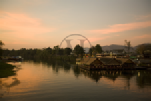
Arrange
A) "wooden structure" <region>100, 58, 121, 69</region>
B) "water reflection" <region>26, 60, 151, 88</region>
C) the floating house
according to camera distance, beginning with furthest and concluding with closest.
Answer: "wooden structure" <region>100, 58, 121, 69</region>
the floating house
"water reflection" <region>26, 60, 151, 88</region>

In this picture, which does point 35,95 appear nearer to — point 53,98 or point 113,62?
point 53,98

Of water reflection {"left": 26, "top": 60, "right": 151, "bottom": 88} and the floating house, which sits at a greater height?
the floating house

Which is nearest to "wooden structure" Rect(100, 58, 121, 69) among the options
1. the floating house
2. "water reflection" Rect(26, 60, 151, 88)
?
the floating house

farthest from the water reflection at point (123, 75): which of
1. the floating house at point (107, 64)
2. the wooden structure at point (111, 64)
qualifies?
the wooden structure at point (111, 64)

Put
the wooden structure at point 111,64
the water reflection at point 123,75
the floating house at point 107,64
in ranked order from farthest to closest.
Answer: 1. the wooden structure at point 111,64
2. the floating house at point 107,64
3. the water reflection at point 123,75

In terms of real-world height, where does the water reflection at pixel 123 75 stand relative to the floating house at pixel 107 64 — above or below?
below

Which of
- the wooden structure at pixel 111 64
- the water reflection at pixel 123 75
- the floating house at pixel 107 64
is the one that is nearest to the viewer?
the water reflection at pixel 123 75

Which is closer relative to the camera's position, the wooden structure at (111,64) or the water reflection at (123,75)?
the water reflection at (123,75)

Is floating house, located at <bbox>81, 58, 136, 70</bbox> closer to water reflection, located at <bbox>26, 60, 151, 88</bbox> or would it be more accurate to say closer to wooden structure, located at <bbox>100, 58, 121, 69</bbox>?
wooden structure, located at <bbox>100, 58, 121, 69</bbox>

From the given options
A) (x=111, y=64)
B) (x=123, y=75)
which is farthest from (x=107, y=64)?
(x=123, y=75)

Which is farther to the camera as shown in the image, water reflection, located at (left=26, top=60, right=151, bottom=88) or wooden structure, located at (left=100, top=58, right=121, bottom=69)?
wooden structure, located at (left=100, top=58, right=121, bottom=69)

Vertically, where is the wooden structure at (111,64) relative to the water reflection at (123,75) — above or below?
above

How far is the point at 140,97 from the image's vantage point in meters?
24.9

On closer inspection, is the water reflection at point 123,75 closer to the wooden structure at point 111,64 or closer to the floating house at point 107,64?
the floating house at point 107,64
